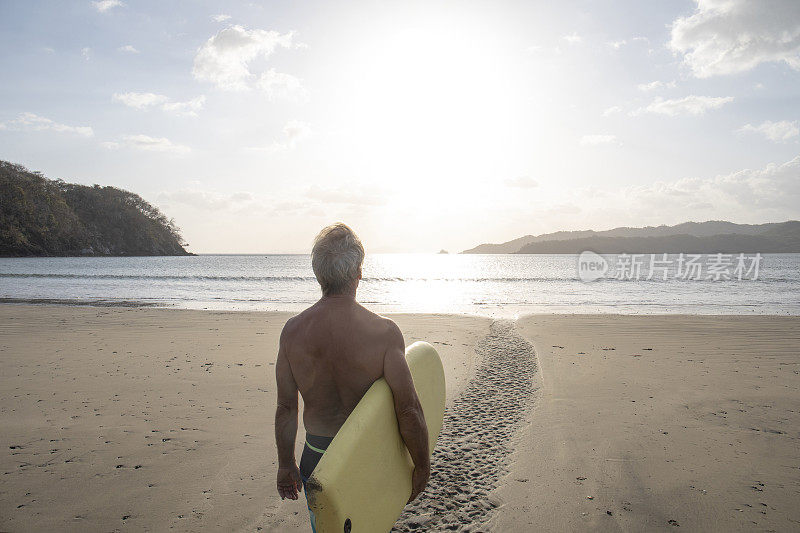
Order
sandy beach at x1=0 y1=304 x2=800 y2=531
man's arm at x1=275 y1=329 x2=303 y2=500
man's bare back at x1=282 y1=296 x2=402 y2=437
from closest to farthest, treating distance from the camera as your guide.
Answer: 1. man's bare back at x1=282 y1=296 x2=402 y2=437
2. man's arm at x1=275 y1=329 x2=303 y2=500
3. sandy beach at x1=0 y1=304 x2=800 y2=531

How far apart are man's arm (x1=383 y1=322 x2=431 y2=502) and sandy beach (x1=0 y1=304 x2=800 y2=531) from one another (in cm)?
117

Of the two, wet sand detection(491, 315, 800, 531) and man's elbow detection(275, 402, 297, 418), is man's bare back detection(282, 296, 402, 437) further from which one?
wet sand detection(491, 315, 800, 531)

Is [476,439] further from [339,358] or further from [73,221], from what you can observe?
[73,221]

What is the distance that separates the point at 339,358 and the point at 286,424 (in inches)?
19.2

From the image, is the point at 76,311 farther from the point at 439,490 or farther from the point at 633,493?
the point at 633,493

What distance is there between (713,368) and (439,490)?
5.91 m

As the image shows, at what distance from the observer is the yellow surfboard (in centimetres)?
157

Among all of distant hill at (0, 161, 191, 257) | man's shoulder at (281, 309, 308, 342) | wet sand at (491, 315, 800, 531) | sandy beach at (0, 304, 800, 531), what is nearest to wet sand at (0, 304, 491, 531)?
sandy beach at (0, 304, 800, 531)

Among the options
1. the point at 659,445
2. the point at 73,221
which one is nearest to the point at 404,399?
the point at 659,445

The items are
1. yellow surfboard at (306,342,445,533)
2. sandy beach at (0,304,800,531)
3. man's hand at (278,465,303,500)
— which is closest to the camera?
yellow surfboard at (306,342,445,533)

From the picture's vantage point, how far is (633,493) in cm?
321

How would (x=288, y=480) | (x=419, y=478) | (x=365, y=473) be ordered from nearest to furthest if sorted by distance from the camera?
1. (x=365, y=473)
2. (x=419, y=478)
3. (x=288, y=480)

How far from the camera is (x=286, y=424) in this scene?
2.01m

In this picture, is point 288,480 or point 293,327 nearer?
point 293,327
